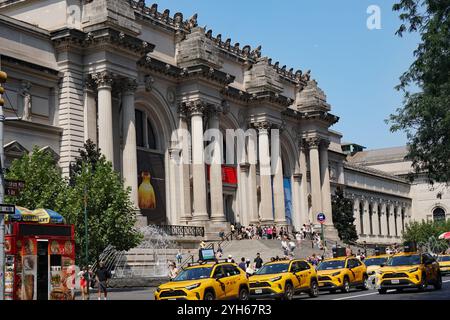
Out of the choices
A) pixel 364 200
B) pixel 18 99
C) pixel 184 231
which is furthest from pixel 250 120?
pixel 364 200

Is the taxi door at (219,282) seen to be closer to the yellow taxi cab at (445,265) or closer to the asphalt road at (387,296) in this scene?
the asphalt road at (387,296)

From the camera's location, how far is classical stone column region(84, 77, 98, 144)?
4450cm

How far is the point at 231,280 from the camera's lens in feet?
76.3

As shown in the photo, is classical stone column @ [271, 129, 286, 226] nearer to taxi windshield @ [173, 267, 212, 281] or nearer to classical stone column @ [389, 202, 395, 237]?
taxi windshield @ [173, 267, 212, 281]

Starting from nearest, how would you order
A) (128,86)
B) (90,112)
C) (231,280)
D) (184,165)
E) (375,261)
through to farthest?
(231,280) < (375,261) < (90,112) < (128,86) < (184,165)

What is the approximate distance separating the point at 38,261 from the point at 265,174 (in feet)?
140

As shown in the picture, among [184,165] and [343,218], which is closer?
[184,165]

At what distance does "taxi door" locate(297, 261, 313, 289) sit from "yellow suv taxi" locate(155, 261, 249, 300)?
2.98 m

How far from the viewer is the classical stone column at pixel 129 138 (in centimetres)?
4559

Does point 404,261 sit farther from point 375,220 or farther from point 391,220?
point 391,220

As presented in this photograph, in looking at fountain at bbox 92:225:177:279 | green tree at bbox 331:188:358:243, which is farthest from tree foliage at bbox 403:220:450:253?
fountain at bbox 92:225:177:279

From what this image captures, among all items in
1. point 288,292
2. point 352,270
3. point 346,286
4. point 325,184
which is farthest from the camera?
point 325,184

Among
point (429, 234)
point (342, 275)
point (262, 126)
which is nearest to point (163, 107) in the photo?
point (262, 126)
